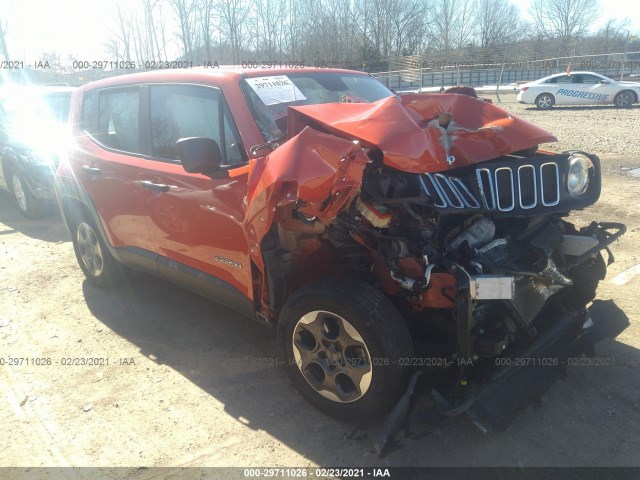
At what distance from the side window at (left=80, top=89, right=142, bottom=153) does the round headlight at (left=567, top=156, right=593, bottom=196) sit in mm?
2985

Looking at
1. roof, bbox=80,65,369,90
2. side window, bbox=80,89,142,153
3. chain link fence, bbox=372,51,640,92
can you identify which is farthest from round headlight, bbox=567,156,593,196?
chain link fence, bbox=372,51,640,92

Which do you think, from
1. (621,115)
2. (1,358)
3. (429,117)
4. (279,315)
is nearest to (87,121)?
(1,358)

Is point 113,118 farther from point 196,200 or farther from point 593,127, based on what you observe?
point 593,127

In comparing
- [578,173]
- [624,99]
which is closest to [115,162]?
[578,173]

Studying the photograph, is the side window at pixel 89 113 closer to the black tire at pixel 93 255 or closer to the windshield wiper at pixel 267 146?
the black tire at pixel 93 255

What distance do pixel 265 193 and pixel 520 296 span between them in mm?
1376

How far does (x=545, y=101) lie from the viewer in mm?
18750

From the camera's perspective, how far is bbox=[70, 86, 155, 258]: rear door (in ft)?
12.1

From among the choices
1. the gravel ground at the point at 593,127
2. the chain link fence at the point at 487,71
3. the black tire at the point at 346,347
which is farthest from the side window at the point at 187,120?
the chain link fence at the point at 487,71

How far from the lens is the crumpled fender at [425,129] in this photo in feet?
8.14

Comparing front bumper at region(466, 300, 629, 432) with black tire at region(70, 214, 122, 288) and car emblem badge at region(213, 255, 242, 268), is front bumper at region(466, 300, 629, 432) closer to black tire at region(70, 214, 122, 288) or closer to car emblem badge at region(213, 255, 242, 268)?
car emblem badge at region(213, 255, 242, 268)

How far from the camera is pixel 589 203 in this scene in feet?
8.52

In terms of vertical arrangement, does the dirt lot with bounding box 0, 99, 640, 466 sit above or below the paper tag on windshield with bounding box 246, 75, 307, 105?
below

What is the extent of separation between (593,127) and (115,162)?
13.1 m
